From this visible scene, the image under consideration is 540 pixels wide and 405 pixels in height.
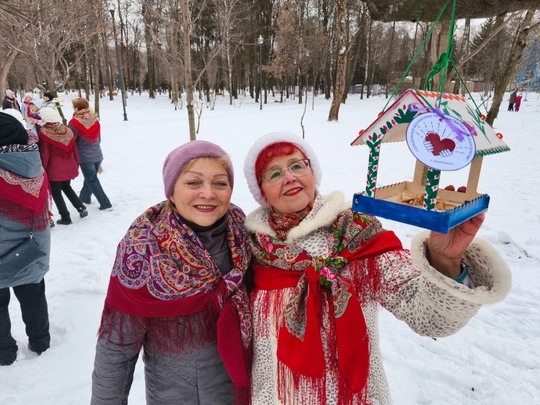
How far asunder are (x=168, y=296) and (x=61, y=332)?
2583 mm

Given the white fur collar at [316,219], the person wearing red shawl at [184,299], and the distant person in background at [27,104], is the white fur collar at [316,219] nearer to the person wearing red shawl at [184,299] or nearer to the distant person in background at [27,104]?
the person wearing red shawl at [184,299]

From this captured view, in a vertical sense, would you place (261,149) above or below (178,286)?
above

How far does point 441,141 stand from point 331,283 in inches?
25.8

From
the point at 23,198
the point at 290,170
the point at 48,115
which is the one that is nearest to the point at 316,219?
the point at 290,170

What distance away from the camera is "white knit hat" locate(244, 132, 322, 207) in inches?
64.9

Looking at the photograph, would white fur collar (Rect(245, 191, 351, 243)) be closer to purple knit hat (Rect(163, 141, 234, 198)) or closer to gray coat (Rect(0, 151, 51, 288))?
purple knit hat (Rect(163, 141, 234, 198))

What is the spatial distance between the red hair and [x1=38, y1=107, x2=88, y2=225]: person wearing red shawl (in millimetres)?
4458

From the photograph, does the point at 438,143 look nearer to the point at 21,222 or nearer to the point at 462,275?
the point at 462,275

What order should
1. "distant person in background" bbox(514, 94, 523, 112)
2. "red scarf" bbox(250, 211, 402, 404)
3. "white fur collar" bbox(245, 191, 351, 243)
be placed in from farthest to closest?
"distant person in background" bbox(514, 94, 523, 112), "white fur collar" bbox(245, 191, 351, 243), "red scarf" bbox(250, 211, 402, 404)

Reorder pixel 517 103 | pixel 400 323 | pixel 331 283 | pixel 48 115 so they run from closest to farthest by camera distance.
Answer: pixel 331 283, pixel 400 323, pixel 48 115, pixel 517 103

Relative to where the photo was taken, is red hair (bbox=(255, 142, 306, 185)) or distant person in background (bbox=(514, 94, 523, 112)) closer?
red hair (bbox=(255, 142, 306, 185))

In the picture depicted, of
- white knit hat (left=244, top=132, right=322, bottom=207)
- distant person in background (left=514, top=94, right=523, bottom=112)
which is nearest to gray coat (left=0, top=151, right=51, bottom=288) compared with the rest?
white knit hat (left=244, top=132, right=322, bottom=207)

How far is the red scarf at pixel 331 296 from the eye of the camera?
4.58ft

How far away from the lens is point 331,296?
57.5 inches
